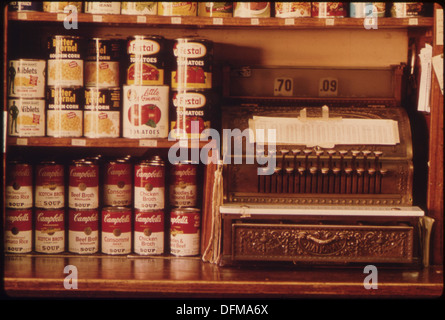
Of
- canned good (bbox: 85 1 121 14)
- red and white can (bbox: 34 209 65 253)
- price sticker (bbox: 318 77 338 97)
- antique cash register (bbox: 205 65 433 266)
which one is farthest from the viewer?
price sticker (bbox: 318 77 338 97)

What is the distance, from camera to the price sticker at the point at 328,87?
2.50m

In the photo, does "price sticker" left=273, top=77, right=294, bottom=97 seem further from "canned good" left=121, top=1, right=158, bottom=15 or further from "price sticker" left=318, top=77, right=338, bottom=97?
"canned good" left=121, top=1, right=158, bottom=15

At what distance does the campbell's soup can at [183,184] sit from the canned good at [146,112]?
0.16 meters

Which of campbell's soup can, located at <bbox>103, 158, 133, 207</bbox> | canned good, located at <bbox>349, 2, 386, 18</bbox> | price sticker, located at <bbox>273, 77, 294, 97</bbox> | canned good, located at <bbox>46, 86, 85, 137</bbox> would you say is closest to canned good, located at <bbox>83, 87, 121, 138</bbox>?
canned good, located at <bbox>46, 86, 85, 137</bbox>

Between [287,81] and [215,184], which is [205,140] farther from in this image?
[287,81]

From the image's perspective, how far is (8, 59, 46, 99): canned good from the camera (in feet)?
7.19

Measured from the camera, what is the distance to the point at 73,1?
85.7 inches

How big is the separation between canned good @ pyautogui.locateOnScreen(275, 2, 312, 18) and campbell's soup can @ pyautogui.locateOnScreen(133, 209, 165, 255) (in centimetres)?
90

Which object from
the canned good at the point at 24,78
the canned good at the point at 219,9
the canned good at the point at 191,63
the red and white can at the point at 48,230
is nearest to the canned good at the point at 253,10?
the canned good at the point at 219,9

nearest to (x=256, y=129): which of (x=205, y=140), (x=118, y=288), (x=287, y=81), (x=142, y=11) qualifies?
(x=205, y=140)

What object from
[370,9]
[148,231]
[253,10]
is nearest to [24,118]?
[148,231]

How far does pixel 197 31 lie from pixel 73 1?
605mm

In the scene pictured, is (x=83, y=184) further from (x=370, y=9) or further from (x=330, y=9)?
(x=370, y=9)

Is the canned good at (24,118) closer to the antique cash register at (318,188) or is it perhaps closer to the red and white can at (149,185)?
the red and white can at (149,185)
